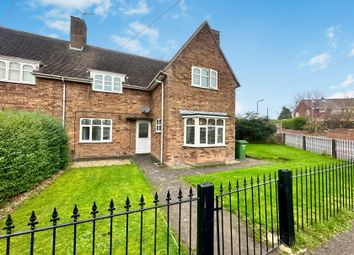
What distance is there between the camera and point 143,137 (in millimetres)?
15828

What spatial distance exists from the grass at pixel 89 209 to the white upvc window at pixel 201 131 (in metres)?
4.25

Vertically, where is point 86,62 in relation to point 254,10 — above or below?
below

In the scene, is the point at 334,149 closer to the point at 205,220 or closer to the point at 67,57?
the point at 205,220

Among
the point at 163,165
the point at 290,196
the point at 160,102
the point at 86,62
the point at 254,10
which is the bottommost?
the point at 163,165

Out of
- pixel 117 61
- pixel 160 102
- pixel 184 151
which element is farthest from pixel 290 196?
pixel 117 61

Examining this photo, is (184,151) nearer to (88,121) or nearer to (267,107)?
(88,121)

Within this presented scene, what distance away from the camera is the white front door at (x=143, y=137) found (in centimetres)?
1555

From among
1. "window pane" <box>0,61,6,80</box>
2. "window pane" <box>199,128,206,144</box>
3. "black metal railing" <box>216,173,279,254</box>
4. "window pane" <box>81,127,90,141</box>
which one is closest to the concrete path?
"black metal railing" <box>216,173,279,254</box>

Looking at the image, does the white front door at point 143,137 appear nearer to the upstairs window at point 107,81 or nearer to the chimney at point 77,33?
the upstairs window at point 107,81

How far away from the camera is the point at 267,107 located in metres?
56.2

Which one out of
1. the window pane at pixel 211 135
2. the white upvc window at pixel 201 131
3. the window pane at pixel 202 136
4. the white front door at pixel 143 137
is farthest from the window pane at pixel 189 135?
the white front door at pixel 143 137

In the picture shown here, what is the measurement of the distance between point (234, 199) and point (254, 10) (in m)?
11.1

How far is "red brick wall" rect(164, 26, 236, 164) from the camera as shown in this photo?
12062mm

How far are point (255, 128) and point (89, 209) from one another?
20.4m
